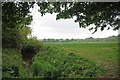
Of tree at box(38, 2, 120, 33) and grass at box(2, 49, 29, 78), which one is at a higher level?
tree at box(38, 2, 120, 33)

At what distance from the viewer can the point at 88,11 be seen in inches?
394

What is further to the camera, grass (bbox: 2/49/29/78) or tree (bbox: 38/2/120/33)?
grass (bbox: 2/49/29/78)

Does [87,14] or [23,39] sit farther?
[23,39]

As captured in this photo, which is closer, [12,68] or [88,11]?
[88,11]

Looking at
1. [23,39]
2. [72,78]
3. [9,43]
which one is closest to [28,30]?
[23,39]

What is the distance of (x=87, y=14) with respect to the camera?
1010 centimetres

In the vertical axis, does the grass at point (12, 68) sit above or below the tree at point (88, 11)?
below

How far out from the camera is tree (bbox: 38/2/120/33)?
9828 millimetres

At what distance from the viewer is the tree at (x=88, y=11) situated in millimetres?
9828

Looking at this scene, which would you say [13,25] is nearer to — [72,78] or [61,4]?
[61,4]

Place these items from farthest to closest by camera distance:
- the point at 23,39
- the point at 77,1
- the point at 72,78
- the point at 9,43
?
the point at 23,39 < the point at 9,43 < the point at 72,78 < the point at 77,1

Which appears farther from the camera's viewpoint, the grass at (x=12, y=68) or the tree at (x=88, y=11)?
the grass at (x=12, y=68)

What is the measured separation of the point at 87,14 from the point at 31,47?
22.4 meters

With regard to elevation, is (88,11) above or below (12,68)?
above
